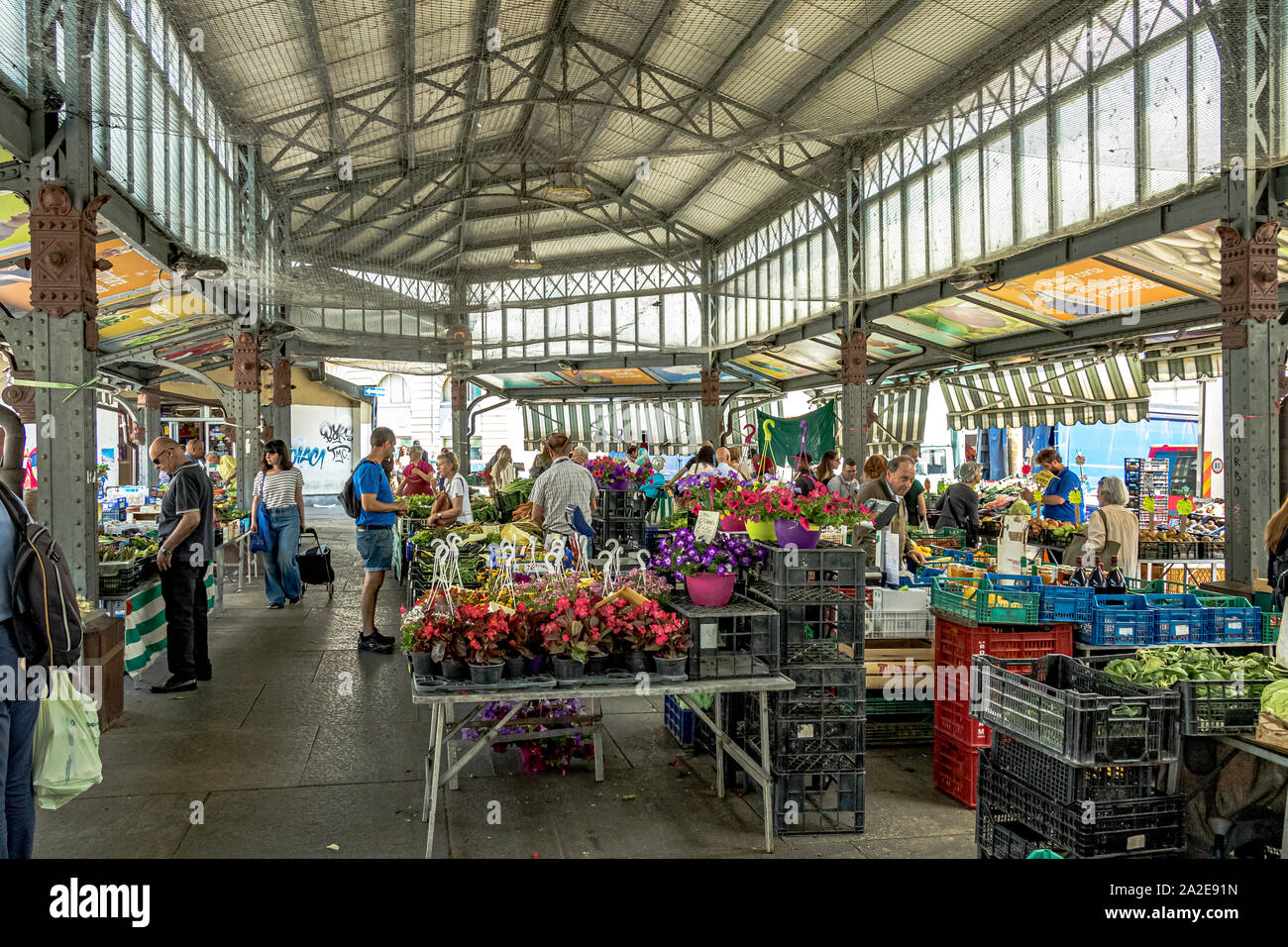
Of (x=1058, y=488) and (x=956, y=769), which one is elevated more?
(x=1058, y=488)

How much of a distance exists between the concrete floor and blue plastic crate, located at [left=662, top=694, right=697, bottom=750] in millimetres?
127

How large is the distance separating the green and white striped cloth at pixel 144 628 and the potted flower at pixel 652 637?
14.4 ft

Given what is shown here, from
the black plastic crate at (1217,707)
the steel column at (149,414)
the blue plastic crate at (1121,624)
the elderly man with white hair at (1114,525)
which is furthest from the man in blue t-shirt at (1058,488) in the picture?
the steel column at (149,414)

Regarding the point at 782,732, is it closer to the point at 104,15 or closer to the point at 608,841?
the point at 608,841

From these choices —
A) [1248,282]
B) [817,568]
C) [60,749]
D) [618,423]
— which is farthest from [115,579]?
[618,423]

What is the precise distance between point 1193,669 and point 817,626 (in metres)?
1.60

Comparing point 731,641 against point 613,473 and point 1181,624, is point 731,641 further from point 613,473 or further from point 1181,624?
point 613,473

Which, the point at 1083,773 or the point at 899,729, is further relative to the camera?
the point at 899,729

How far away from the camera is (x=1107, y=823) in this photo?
317 cm

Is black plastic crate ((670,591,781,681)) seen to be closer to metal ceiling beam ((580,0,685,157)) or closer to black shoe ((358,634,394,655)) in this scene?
black shoe ((358,634,394,655))

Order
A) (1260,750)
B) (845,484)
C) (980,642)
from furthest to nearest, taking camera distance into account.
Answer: (845,484)
(980,642)
(1260,750)

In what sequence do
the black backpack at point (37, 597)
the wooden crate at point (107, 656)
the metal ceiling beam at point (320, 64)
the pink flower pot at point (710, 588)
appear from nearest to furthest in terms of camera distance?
1. the black backpack at point (37, 597)
2. the pink flower pot at point (710, 588)
3. the wooden crate at point (107, 656)
4. the metal ceiling beam at point (320, 64)

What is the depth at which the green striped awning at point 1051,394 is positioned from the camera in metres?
15.3

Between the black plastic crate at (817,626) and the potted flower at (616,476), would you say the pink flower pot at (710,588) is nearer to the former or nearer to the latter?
the black plastic crate at (817,626)
